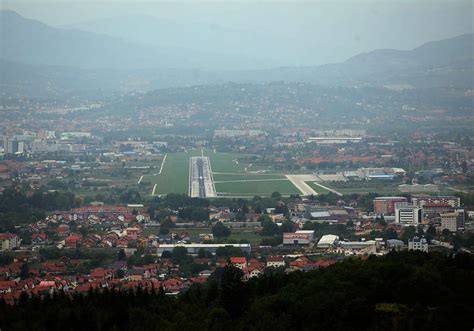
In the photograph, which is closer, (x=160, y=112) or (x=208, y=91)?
(x=160, y=112)

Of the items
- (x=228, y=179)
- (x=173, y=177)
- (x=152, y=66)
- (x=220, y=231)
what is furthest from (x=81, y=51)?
(x=220, y=231)

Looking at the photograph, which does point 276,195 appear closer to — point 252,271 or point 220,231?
point 220,231

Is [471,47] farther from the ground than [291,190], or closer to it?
farther from the ground

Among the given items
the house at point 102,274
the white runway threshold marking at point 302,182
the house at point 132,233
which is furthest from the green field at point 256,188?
the house at point 102,274

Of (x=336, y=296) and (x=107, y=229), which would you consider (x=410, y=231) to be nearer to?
(x=107, y=229)

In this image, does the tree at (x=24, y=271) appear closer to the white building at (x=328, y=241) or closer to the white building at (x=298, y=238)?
the white building at (x=298, y=238)

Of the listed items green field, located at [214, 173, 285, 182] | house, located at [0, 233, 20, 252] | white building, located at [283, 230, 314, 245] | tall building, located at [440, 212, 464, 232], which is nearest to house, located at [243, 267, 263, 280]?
white building, located at [283, 230, 314, 245]

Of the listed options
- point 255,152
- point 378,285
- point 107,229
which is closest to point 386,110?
point 255,152
